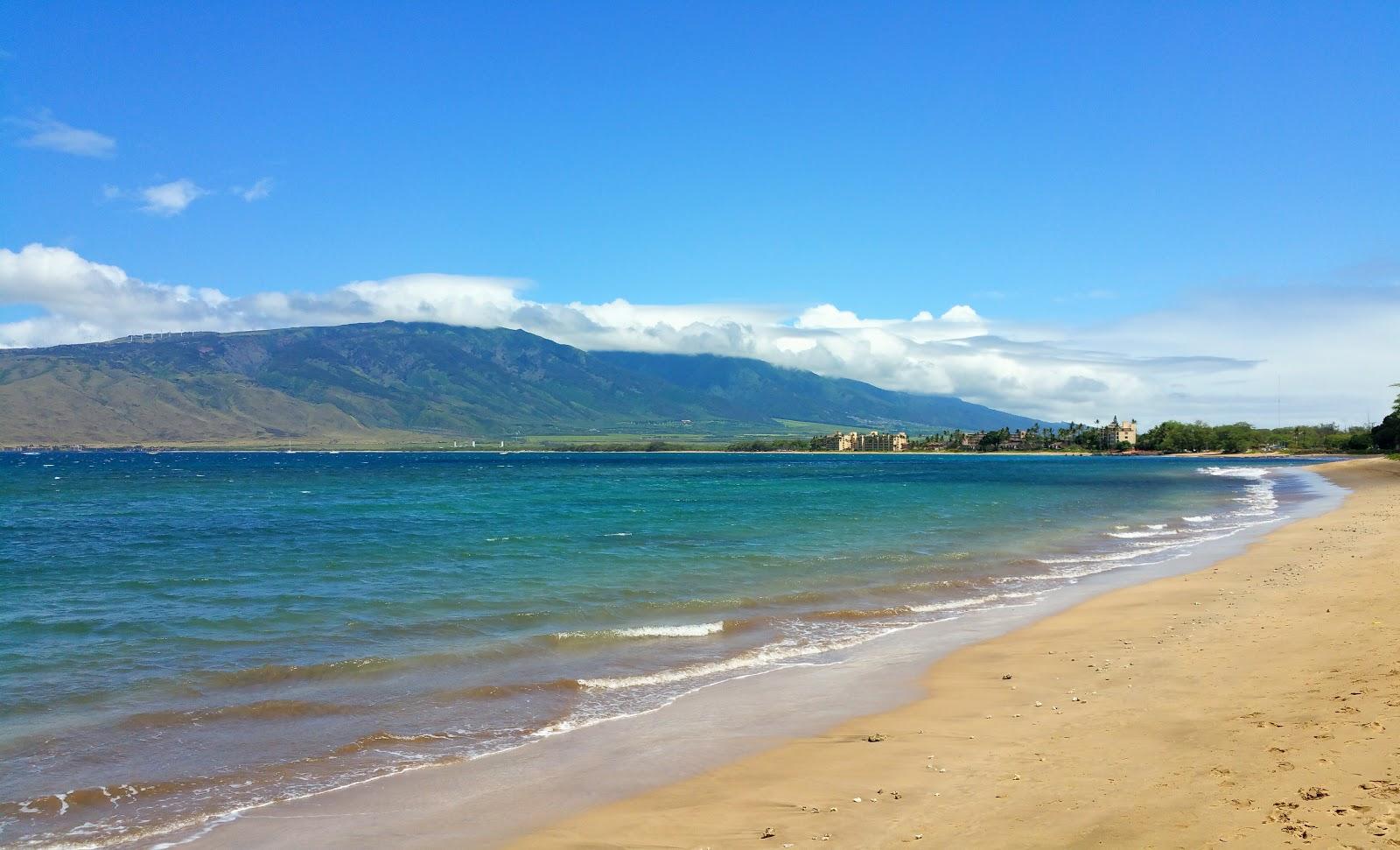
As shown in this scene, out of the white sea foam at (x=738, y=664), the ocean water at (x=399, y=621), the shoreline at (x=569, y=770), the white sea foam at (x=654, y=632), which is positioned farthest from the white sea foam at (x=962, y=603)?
the shoreline at (x=569, y=770)

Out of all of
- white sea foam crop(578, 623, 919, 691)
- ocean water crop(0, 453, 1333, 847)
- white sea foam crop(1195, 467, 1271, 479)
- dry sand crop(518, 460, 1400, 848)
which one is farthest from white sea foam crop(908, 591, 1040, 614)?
white sea foam crop(1195, 467, 1271, 479)

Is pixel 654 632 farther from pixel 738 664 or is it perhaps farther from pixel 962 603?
pixel 962 603

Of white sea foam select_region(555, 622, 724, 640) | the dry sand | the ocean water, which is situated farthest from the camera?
white sea foam select_region(555, 622, 724, 640)

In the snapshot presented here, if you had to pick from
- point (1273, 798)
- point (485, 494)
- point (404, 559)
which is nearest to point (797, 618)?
point (1273, 798)

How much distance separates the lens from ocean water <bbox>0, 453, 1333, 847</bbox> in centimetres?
1094

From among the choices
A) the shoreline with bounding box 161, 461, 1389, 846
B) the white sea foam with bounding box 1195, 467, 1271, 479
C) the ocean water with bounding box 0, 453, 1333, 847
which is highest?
the white sea foam with bounding box 1195, 467, 1271, 479

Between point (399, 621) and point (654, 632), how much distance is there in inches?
220

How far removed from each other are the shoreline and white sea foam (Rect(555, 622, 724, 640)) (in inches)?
152

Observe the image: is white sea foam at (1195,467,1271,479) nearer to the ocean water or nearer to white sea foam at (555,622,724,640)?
the ocean water

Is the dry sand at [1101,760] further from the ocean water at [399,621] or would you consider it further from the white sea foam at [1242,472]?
the white sea foam at [1242,472]

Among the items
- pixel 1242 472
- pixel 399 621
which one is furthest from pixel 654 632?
pixel 1242 472

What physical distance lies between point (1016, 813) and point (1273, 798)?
2095 millimetres

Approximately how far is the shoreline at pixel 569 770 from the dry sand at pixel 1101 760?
1.16 feet

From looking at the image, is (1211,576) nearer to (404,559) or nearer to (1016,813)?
(1016,813)
